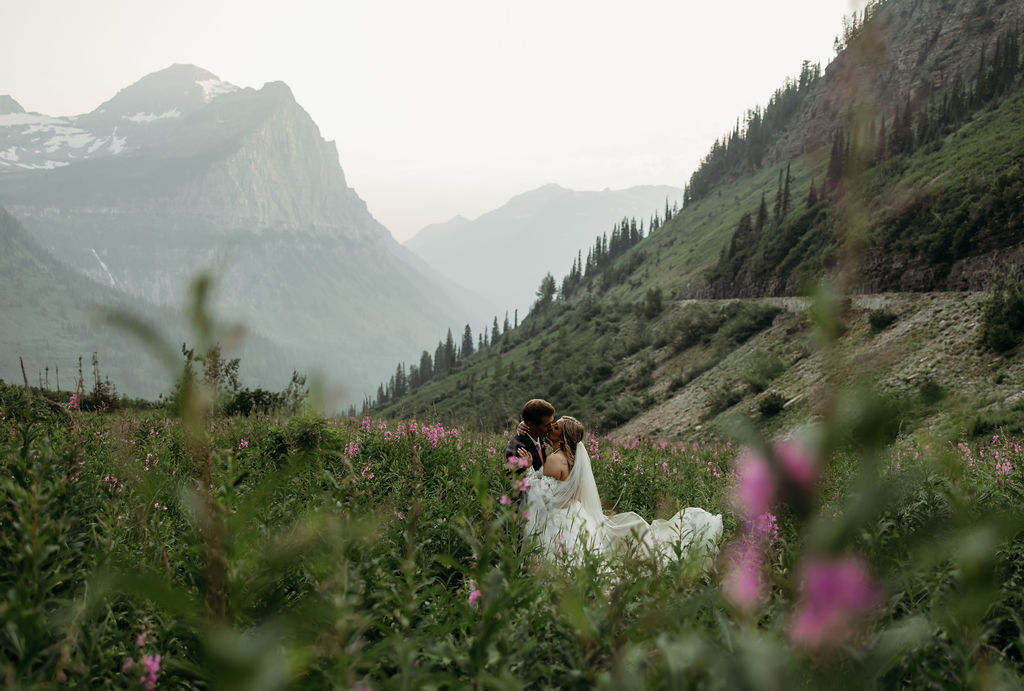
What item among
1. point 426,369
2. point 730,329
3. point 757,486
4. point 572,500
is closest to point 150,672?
point 757,486

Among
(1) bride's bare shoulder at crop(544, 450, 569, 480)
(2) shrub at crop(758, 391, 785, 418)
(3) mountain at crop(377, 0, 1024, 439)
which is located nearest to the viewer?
(3) mountain at crop(377, 0, 1024, 439)

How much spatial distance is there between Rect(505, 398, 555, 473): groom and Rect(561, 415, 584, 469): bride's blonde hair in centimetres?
23

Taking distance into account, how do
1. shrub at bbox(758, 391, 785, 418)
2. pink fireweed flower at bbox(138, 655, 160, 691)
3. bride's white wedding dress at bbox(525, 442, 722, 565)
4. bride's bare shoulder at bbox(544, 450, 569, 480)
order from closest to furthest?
pink fireweed flower at bbox(138, 655, 160, 691) → bride's white wedding dress at bbox(525, 442, 722, 565) → bride's bare shoulder at bbox(544, 450, 569, 480) → shrub at bbox(758, 391, 785, 418)

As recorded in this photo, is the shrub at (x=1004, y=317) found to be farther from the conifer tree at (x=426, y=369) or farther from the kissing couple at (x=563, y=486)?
the conifer tree at (x=426, y=369)

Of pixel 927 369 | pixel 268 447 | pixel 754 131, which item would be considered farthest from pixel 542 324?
pixel 268 447

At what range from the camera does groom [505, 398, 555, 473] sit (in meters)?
6.50

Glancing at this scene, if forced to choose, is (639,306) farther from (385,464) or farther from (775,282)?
(385,464)

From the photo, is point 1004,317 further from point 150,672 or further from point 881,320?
point 150,672

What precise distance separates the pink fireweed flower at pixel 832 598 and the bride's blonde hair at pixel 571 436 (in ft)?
19.1


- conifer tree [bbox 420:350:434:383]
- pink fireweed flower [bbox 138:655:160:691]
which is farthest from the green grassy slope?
conifer tree [bbox 420:350:434:383]

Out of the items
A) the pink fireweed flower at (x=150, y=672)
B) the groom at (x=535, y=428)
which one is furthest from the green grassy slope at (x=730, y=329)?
the pink fireweed flower at (x=150, y=672)

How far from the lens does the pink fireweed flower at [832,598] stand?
33.3 inches

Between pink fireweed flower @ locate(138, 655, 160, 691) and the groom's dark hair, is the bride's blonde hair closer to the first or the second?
the groom's dark hair

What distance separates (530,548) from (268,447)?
4743 mm
